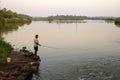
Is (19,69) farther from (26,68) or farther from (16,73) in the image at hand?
(16,73)

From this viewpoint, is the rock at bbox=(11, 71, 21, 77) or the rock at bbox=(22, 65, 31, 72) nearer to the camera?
the rock at bbox=(11, 71, 21, 77)

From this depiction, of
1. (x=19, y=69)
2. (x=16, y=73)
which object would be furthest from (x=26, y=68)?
(x=16, y=73)

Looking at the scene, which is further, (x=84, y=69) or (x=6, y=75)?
(x=84, y=69)

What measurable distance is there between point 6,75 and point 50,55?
11.7 meters

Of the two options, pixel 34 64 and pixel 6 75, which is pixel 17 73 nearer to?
pixel 6 75

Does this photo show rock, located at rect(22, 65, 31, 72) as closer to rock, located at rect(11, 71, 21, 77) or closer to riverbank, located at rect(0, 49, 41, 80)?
riverbank, located at rect(0, 49, 41, 80)

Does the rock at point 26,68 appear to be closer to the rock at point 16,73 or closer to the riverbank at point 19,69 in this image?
the riverbank at point 19,69

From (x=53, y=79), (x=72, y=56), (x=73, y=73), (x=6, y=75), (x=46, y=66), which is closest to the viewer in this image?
(x=6, y=75)

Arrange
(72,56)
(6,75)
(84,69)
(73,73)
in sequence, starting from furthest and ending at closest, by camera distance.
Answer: (72,56)
(84,69)
(73,73)
(6,75)

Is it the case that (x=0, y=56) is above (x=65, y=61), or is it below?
above

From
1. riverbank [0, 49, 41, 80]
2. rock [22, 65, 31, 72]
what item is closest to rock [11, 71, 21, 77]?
riverbank [0, 49, 41, 80]

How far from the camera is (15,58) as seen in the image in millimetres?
21438

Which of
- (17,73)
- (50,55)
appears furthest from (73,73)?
(50,55)

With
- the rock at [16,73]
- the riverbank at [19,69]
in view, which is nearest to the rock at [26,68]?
the riverbank at [19,69]
